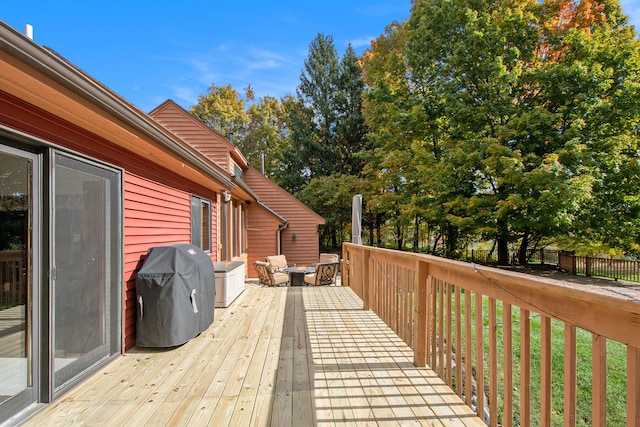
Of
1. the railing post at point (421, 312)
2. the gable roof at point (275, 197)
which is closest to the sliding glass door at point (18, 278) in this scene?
the railing post at point (421, 312)

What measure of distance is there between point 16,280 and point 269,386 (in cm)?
187

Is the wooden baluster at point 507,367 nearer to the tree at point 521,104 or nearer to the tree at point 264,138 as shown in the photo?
the tree at point 521,104

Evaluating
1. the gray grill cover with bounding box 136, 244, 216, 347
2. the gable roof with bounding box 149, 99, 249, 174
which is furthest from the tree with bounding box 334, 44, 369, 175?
the gray grill cover with bounding box 136, 244, 216, 347

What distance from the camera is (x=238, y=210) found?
1092 cm

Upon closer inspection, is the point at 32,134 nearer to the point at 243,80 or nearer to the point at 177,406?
the point at 177,406

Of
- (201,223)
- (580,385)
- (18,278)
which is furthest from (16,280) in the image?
(580,385)

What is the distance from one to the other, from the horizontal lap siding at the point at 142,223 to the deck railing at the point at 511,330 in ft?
9.24

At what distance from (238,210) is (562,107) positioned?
433 inches

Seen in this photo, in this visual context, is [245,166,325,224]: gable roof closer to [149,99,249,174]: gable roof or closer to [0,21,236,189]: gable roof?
[149,99,249,174]: gable roof

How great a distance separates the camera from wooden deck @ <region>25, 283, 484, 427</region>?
2.23m

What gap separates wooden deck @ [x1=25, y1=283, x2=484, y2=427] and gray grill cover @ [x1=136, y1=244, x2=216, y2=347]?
169mm

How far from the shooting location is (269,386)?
2.69 meters

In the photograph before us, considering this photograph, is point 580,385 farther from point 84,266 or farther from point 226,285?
point 84,266

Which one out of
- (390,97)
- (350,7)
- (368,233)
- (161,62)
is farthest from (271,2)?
(368,233)
